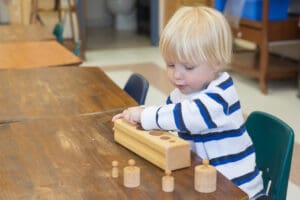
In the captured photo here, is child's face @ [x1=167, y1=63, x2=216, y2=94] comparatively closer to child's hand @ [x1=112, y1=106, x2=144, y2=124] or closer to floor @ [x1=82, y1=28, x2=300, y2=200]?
child's hand @ [x1=112, y1=106, x2=144, y2=124]

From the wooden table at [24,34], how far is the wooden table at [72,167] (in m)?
1.73

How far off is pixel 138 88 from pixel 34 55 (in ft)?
2.61

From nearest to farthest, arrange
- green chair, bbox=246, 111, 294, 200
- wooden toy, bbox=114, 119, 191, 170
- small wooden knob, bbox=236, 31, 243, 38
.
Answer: wooden toy, bbox=114, 119, 191, 170 → green chair, bbox=246, 111, 294, 200 → small wooden knob, bbox=236, 31, 243, 38

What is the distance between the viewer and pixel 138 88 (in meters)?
1.99

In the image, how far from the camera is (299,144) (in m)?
2.95

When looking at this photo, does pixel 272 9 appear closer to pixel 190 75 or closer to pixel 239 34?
pixel 239 34

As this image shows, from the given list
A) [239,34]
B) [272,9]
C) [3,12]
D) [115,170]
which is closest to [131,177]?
[115,170]

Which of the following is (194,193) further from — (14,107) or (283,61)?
(283,61)

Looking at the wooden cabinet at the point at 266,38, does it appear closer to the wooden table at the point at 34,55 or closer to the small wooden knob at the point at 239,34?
the small wooden knob at the point at 239,34

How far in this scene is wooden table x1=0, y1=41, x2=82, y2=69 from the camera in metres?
2.36

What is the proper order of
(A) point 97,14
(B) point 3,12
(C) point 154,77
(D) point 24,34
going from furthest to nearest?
1. (A) point 97,14
2. (B) point 3,12
3. (C) point 154,77
4. (D) point 24,34

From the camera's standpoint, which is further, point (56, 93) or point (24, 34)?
point (24, 34)

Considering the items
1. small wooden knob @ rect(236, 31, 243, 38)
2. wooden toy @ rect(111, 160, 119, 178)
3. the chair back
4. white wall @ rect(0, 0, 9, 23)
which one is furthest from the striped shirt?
white wall @ rect(0, 0, 9, 23)

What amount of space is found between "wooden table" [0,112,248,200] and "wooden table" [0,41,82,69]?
940mm
